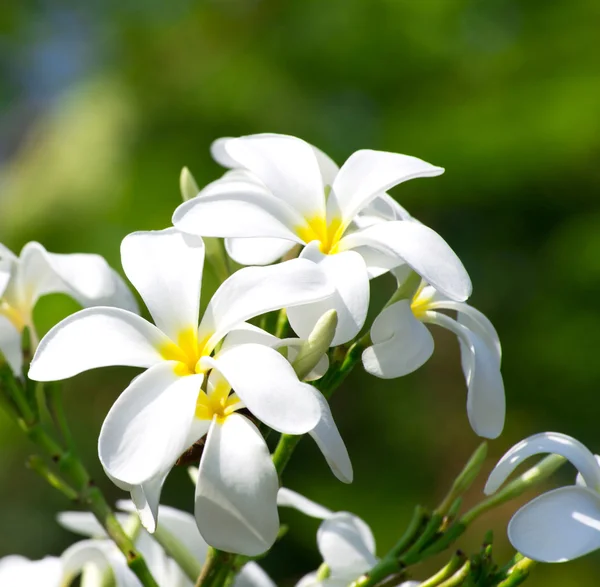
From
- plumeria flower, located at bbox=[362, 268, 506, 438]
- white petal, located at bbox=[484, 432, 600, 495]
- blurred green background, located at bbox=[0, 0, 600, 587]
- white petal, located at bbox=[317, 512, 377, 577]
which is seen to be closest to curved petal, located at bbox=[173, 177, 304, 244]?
plumeria flower, located at bbox=[362, 268, 506, 438]

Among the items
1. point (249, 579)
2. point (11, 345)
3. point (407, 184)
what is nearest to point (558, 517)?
point (249, 579)

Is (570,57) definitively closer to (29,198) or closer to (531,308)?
(531,308)

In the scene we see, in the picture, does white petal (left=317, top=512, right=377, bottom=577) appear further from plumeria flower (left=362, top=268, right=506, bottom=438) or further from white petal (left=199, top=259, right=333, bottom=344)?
white petal (left=199, top=259, right=333, bottom=344)

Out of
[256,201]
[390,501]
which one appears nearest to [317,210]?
[256,201]

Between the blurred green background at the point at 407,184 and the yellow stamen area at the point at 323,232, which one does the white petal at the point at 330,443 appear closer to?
the yellow stamen area at the point at 323,232

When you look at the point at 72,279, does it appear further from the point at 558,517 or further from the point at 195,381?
the point at 558,517

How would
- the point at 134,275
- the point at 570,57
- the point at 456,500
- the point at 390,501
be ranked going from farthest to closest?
the point at 570,57 < the point at 390,501 < the point at 456,500 < the point at 134,275
